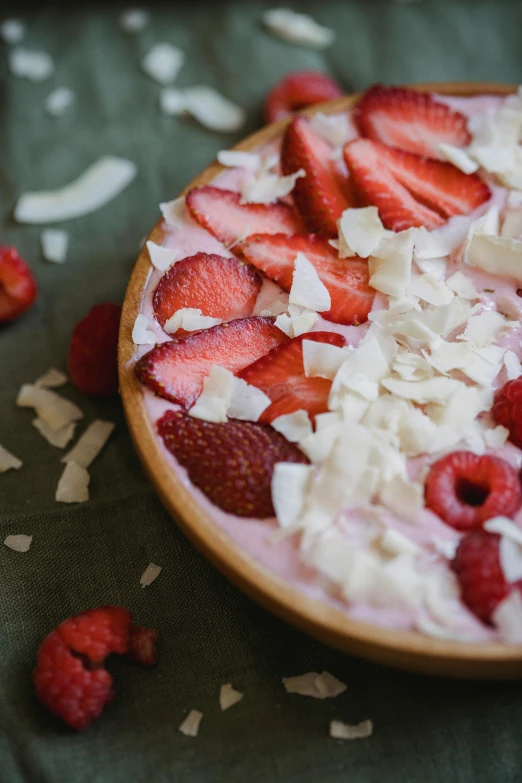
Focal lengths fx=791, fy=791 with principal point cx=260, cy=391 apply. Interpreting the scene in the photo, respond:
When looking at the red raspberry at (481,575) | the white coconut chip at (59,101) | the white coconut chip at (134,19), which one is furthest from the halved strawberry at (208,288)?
the white coconut chip at (134,19)

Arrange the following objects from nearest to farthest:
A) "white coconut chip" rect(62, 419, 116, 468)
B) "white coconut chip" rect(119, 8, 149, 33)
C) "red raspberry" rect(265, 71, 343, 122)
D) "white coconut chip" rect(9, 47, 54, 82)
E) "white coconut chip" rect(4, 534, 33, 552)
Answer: "white coconut chip" rect(4, 534, 33, 552), "white coconut chip" rect(62, 419, 116, 468), "red raspberry" rect(265, 71, 343, 122), "white coconut chip" rect(9, 47, 54, 82), "white coconut chip" rect(119, 8, 149, 33)

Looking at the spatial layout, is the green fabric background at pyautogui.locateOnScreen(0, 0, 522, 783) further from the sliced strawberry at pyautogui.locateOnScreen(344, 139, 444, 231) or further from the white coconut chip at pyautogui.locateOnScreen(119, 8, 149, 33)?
the sliced strawberry at pyautogui.locateOnScreen(344, 139, 444, 231)

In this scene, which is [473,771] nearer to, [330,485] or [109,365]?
[330,485]

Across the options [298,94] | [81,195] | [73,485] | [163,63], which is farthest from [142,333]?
[163,63]

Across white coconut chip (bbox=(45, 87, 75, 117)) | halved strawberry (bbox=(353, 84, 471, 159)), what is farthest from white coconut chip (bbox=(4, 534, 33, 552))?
white coconut chip (bbox=(45, 87, 75, 117))

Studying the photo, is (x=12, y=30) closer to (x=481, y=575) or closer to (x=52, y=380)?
(x=52, y=380)

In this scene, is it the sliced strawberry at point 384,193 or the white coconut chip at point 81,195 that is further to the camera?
the white coconut chip at point 81,195

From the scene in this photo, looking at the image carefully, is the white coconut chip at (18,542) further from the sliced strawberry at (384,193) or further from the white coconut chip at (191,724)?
the sliced strawberry at (384,193)
